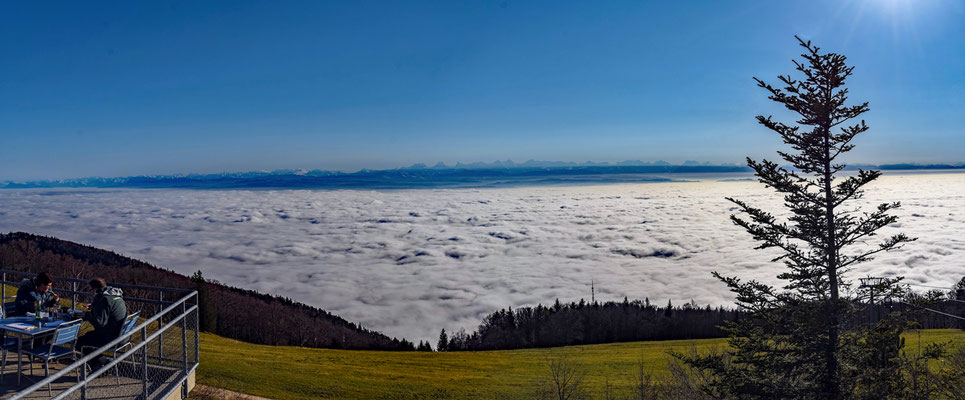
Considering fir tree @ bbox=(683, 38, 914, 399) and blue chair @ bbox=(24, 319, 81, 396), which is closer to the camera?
blue chair @ bbox=(24, 319, 81, 396)

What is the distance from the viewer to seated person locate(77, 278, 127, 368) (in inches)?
360

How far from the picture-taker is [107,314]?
9273 millimetres

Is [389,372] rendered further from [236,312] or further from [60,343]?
[236,312]

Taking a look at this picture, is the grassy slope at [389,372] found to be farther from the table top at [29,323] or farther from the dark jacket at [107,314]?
the dark jacket at [107,314]

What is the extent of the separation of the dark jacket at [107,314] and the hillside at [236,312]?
8077 centimetres

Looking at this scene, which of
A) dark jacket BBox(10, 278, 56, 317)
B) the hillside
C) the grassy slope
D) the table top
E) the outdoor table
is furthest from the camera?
the hillside

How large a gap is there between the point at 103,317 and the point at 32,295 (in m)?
3.85

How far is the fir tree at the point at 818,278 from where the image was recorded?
16.0 m

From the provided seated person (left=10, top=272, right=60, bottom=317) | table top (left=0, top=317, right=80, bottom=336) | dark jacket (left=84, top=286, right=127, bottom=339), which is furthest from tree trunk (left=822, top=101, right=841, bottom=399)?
seated person (left=10, top=272, right=60, bottom=317)

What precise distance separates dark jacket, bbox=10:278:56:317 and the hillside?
77626 mm

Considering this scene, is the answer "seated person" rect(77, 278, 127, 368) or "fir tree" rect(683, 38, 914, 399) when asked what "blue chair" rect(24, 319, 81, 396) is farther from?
"fir tree" rect(683, 38, 914, 399)

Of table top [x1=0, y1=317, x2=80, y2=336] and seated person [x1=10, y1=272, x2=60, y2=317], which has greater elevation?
seated person [x1=10, y1=272, x2=60, y2=317]

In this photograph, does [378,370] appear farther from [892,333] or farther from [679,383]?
[892,333]

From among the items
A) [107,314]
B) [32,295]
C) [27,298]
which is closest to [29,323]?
[32,295]
